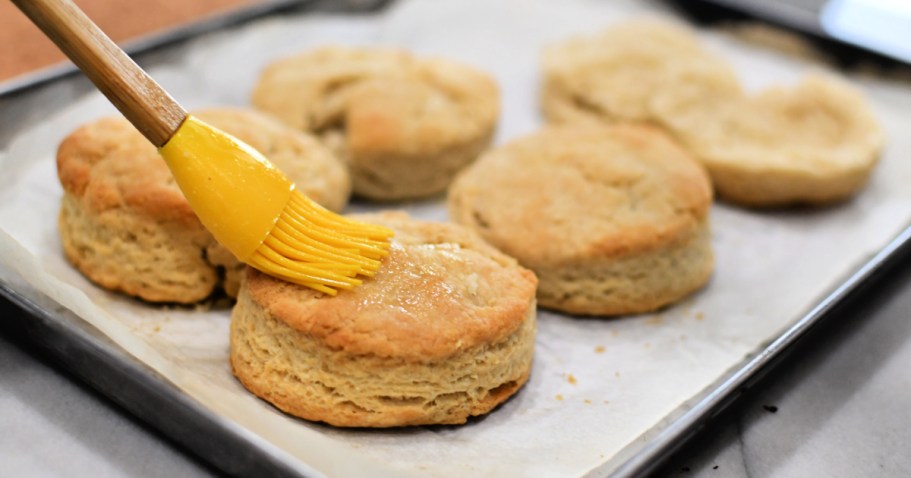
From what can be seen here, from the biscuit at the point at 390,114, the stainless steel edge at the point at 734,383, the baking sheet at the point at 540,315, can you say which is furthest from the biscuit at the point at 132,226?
the stainless steel edge at the point at 734,383

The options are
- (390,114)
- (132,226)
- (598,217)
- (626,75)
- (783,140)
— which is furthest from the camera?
(626,75)

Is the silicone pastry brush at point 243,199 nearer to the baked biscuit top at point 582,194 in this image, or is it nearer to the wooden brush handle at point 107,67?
the wooden brush handle at point 107,67

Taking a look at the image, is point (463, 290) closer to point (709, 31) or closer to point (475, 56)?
point (475, 56)

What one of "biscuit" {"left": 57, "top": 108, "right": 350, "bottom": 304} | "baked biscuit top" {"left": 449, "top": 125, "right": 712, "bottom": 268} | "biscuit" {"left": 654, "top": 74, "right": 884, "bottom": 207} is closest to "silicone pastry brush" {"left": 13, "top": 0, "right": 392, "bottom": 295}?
"biscuit" {"left": 57, "top": 108, "right": 350, "bottom": 304}

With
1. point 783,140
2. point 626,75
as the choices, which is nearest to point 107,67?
point 626,75

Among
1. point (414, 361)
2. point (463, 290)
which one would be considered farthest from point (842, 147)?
point (414, 361)

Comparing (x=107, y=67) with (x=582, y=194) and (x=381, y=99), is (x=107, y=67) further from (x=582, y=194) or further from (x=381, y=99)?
(x=582, y=194)

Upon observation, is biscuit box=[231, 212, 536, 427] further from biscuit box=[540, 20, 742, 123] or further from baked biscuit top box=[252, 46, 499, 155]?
biscuit box=[540, 20, 742, 123]
